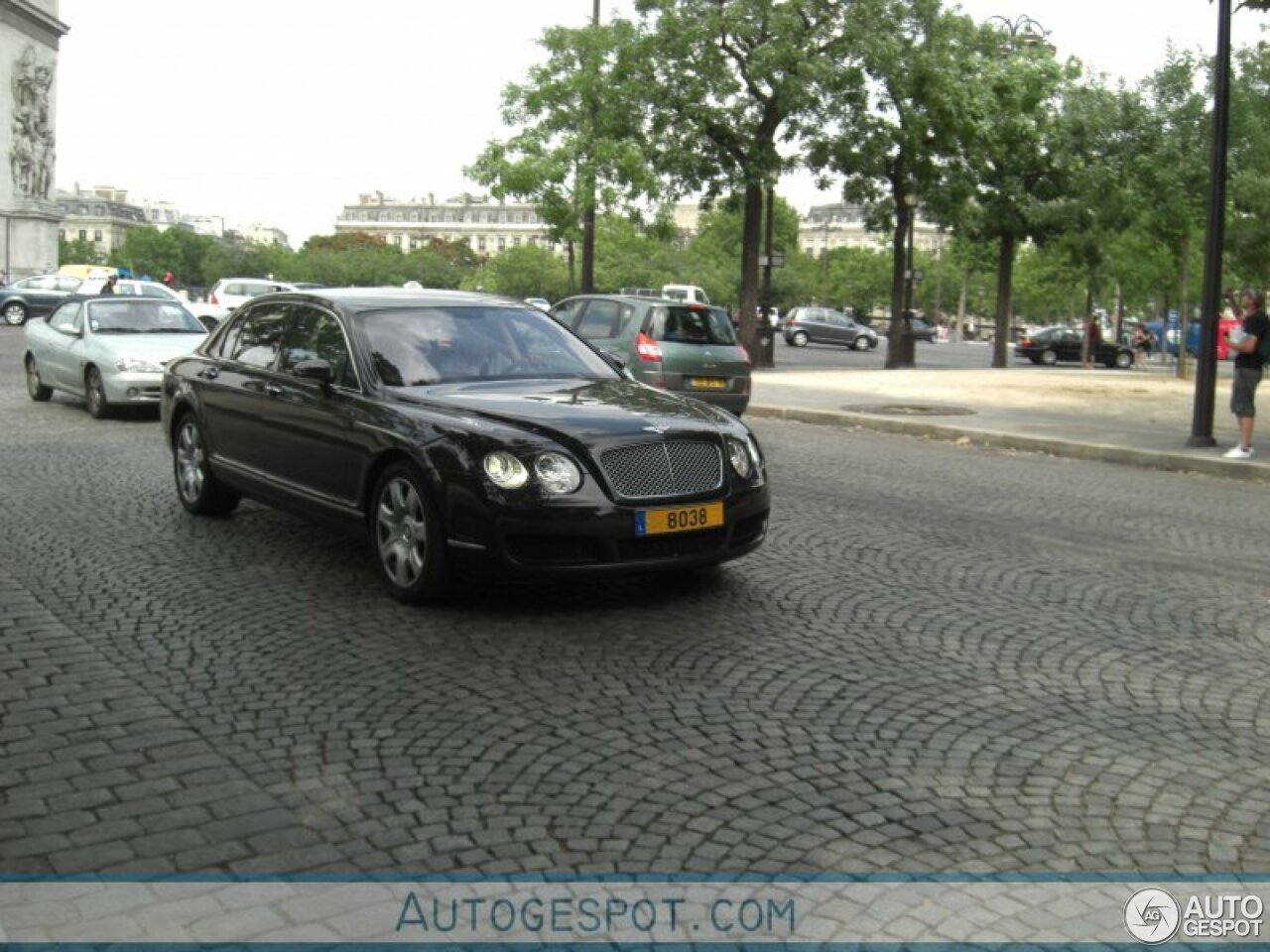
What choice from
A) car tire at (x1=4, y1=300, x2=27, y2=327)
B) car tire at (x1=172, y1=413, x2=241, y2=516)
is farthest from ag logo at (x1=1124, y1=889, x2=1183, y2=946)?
car tire at (x1=4, y1=300, x2=27, y2=327)

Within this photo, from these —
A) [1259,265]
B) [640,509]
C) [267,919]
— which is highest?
[1259,265]

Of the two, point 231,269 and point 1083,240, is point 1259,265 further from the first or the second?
point 231,269

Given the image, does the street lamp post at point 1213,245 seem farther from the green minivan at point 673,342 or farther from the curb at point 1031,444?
the green minivan at point 673,342

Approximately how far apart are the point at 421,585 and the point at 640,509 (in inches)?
43.5

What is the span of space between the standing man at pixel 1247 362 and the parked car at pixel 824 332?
4120cm

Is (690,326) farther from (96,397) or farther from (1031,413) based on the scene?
(96,397)

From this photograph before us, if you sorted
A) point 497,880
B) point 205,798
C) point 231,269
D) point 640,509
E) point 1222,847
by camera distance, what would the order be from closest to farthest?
point 497,880 → point 1222,847 → point 205,798 → point 640,509 → point 231,269

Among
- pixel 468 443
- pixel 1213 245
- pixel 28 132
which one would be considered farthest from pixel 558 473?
pixel 28 132

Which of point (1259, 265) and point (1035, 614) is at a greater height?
point (1259, 265)

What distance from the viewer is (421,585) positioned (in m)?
6.21

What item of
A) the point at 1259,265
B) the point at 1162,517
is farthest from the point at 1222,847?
the point at 1259,265

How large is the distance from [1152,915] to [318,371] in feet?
16.7

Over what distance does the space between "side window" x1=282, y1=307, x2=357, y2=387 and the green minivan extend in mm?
8471

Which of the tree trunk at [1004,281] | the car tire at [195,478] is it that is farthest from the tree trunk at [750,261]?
the car tire at [195,478]
